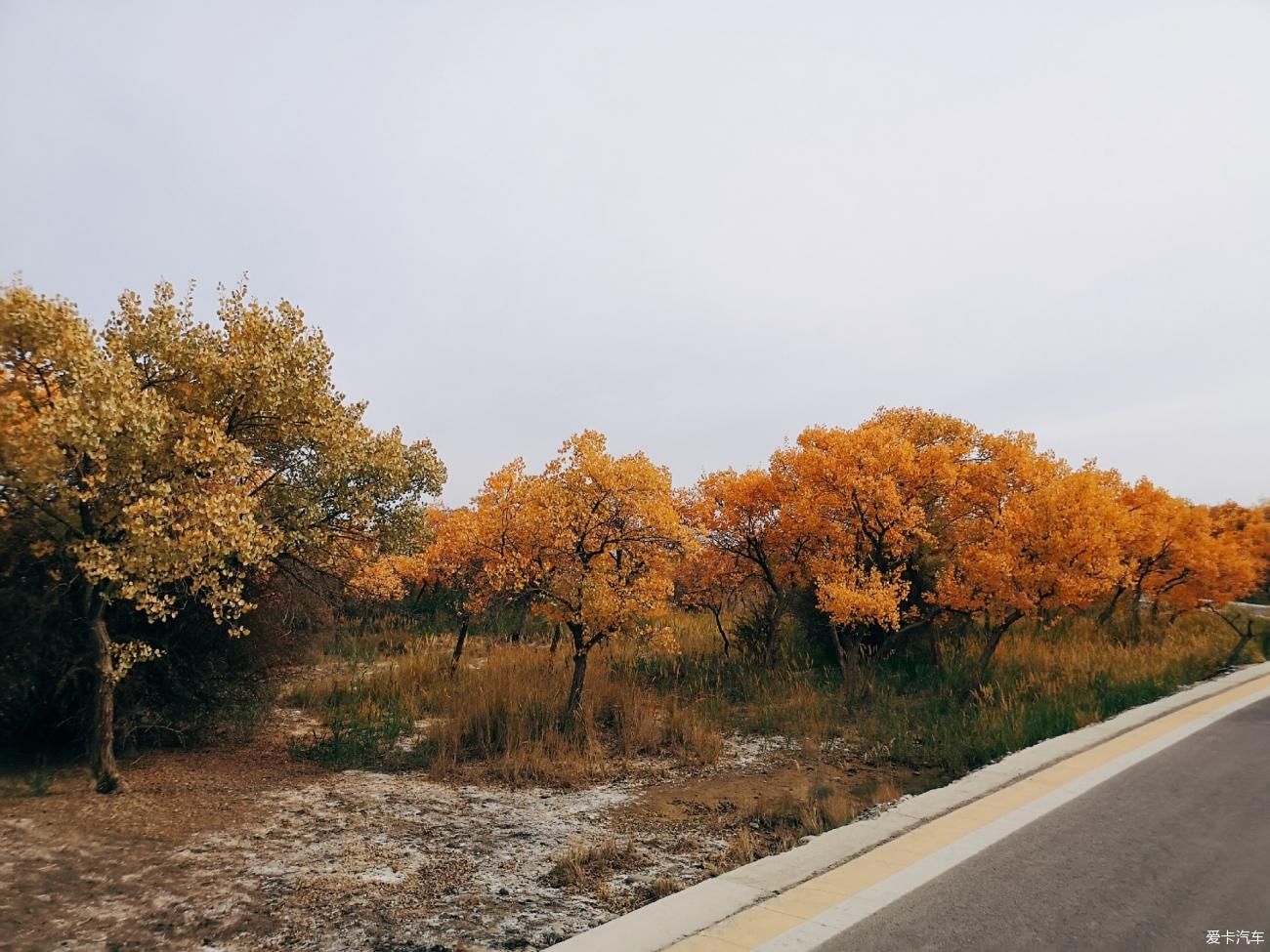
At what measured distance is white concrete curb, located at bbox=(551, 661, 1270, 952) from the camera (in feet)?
14.0

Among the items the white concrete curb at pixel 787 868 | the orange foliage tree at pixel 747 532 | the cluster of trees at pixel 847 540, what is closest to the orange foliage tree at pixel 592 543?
the cluster of trees at pixel 847 540

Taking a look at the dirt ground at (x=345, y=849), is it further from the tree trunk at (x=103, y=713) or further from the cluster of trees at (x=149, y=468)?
the cluster of trees at (x=149, y=468)

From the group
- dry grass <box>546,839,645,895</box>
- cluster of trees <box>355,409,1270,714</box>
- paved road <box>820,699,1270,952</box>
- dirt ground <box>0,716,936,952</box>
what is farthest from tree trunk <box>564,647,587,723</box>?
paved road <box>820,699,1270,952</box>

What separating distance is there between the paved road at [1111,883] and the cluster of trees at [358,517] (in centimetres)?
641

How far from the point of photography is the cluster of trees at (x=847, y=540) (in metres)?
11.8

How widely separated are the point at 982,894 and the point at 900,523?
424 inches

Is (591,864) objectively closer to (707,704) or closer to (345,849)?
(345,849)

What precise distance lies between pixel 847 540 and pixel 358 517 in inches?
378

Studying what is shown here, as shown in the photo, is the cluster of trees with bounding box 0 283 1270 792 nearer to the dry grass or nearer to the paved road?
the dry grass

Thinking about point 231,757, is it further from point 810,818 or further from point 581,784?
point 810,818

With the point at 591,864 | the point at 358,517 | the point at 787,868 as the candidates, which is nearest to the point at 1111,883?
the point at 787,868

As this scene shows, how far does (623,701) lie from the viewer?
44.1 feet

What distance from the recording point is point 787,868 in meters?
5.32

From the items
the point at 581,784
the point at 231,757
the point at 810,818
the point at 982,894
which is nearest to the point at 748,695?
the point at 581,784
